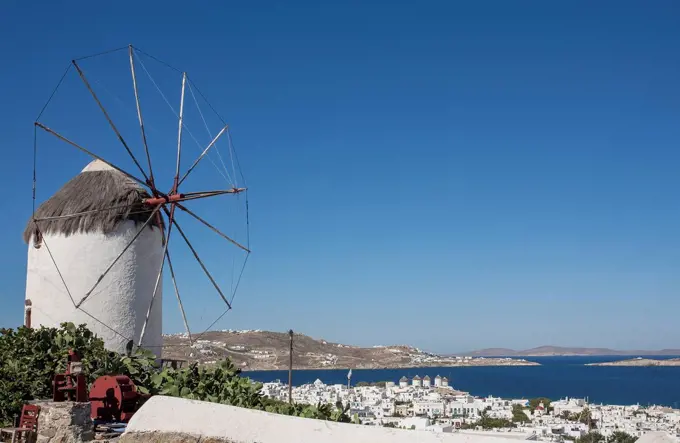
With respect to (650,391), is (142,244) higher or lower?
higher

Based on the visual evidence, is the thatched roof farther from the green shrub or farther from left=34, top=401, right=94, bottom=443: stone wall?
left=34, top=401, right=94, bottom=443: stone wall

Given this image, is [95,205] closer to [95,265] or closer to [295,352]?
[95,265]

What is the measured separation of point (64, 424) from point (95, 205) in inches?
226

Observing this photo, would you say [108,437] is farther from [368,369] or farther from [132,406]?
[368,369]

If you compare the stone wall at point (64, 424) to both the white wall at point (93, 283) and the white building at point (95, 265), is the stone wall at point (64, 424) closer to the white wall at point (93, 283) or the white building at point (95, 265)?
the white building at point (95, 265)

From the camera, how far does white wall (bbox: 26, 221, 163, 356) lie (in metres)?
11.2

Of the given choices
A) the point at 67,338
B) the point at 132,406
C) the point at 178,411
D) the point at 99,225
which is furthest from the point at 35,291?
the point at 178,411

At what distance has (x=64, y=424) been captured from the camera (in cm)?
653

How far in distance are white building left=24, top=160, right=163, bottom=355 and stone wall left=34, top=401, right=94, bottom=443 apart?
4.57m

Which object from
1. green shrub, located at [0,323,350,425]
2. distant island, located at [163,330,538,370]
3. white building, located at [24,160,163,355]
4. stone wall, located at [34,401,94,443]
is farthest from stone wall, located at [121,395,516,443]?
distant island, located at [163,330,538,370]

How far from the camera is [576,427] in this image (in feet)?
148

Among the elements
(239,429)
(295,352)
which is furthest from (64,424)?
(295,352)

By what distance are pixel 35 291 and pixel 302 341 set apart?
6276 inches

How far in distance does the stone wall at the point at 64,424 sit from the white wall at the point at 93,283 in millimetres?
4680
